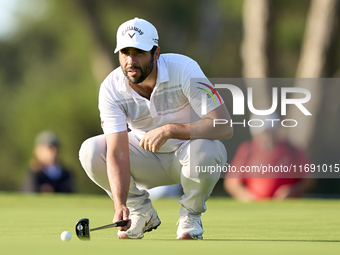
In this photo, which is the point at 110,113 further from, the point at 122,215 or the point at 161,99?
the point at 122,215

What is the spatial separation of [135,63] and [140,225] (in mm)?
1109

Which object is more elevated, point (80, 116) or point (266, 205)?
point (266, 205)

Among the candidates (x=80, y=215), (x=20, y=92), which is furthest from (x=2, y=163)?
(x=80, y=215)

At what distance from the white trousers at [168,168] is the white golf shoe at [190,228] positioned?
0.06m

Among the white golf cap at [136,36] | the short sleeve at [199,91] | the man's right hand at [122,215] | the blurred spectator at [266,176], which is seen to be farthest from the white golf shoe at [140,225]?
the blurred spectator at [266,176]

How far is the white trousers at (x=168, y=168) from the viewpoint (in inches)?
190

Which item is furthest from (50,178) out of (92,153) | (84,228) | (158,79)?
(84,228)

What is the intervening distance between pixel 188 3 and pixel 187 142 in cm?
1902

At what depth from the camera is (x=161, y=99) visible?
5008 millimetres

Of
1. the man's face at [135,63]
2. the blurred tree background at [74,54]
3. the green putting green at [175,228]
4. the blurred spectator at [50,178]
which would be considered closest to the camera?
the green putting green at [175,228]

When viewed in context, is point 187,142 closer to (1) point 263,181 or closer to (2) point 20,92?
(1) point 263,181

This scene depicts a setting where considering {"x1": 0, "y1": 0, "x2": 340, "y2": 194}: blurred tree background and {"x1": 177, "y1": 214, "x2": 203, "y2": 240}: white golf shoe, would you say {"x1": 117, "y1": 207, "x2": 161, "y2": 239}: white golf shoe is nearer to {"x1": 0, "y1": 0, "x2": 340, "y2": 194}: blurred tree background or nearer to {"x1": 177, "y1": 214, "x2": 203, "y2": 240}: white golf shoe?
{"x1": 177, "y1": 214, "x2": 203, "y2": 240}: white golf shoe

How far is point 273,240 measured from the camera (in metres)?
4.51

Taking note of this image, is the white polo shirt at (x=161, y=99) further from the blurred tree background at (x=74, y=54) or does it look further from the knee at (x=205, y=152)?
the blurred tree background at (x=74, y=54)
